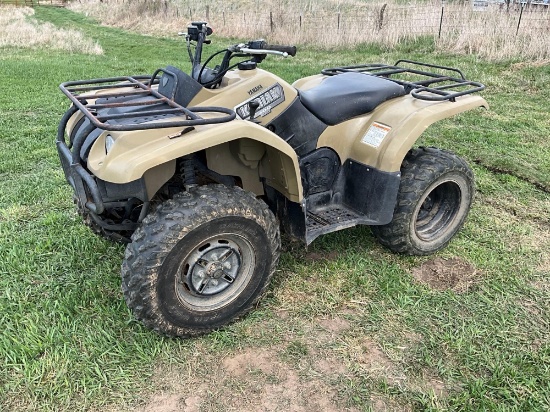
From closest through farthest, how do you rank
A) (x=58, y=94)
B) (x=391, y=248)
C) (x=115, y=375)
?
(x=115, y=375), (x=391, y=248), (x=58, y=94)

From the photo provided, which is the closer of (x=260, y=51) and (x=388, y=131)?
(x=260, y=51)

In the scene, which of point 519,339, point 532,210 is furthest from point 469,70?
point 519,339

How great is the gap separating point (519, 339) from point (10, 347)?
2804mm

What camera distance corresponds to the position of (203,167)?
2893 millimetres

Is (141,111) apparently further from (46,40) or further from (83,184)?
(46,40)

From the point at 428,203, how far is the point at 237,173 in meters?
1.65

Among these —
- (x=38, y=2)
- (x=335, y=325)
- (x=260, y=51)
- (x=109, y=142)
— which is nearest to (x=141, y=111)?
(x=109, y=142)

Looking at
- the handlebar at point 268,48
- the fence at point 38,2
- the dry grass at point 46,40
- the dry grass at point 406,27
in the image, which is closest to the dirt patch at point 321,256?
the handlebar at point 268,48

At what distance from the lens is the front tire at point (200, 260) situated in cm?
245

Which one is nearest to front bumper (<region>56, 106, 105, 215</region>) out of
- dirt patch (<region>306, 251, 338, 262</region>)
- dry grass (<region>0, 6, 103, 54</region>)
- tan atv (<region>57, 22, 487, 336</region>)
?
tan atv (<region>57, 22, 487, 336</region>)

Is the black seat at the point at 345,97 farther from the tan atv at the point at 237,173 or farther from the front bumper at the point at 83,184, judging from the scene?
the front bumper at the point at 83,184

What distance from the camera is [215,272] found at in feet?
8.89

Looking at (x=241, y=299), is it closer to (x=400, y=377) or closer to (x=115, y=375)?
(x=115, y=375)

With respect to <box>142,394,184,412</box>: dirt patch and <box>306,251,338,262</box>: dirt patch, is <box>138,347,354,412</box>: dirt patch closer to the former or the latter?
<box>142,394,184,412</box>: dirt patch
